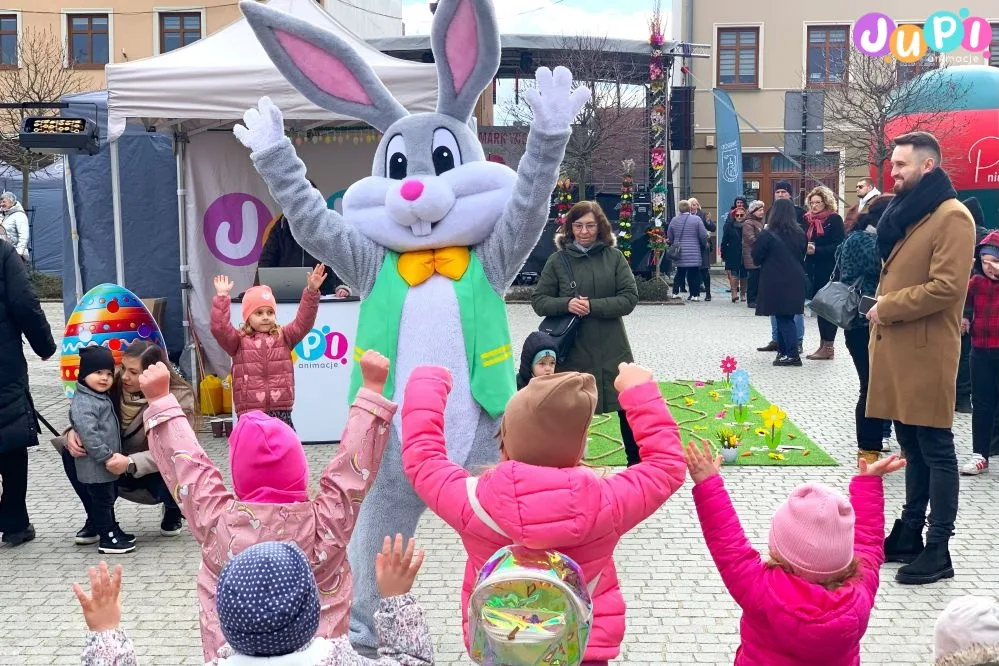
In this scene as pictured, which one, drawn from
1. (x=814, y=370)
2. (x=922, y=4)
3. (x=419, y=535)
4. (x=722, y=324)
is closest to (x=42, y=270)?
(x=722, y=324)

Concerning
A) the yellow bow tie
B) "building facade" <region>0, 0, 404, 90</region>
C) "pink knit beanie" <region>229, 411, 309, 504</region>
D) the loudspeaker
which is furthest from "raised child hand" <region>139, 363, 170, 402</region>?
"building facade" <region>0, 0, 404, 90</region>

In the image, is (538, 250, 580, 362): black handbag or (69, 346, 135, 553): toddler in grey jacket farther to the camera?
(538, 250, 580, 362): black handbag

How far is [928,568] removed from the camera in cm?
523

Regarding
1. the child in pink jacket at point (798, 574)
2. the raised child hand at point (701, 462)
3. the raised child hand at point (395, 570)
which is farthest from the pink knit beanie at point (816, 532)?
the raised child hand at point (395, 570)

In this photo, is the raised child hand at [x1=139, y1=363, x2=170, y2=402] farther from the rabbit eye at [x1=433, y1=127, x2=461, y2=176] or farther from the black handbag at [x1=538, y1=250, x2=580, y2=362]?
the black handbag at [x1=538, y1=250, x2=580, y2=362]

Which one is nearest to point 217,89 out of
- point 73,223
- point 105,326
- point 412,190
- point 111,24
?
point 105,326

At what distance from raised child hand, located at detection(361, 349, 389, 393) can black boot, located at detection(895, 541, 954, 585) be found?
3050 mm

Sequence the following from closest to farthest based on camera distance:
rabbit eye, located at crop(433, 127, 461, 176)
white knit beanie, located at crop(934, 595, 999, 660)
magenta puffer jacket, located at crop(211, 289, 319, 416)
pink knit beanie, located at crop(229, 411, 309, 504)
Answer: white knit beanie, located at crop(934, 595, 999, 660) → pink knit beanie, located at crop(229, 411, 309, 504) → rabbit eye, located at crop(433, 127, 461, 176) → magenta puffer jacket, located at crop(211, 289, 319, 416)

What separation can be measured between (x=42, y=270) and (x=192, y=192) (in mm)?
14879

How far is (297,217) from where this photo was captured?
14.4ft

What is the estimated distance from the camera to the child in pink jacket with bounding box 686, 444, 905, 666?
111 inches

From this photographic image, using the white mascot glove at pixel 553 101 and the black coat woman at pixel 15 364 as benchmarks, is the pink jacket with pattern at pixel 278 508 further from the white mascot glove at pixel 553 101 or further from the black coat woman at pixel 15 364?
the black coat woman at pixel 15 364

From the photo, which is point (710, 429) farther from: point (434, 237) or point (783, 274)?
point (434, 237)

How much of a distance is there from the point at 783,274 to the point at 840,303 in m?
4.57
